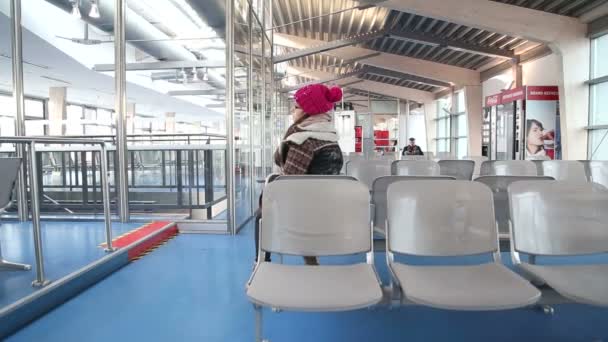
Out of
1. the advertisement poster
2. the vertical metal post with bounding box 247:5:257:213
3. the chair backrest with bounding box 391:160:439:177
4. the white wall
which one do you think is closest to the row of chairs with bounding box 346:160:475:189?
the chair backrest with bounding box 391:160:439:177

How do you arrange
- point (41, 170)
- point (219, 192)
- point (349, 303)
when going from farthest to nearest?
point (219, 192)
point (41, 170)
point (349, 303)

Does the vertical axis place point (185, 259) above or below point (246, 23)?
below

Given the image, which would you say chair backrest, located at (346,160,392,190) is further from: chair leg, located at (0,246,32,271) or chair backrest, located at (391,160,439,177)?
chair leg, located at (0,246,32,271)

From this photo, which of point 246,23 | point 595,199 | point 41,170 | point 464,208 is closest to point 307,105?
point 464,208

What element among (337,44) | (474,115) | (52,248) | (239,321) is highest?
(337,44)

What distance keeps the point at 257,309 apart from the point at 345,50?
12.6 m

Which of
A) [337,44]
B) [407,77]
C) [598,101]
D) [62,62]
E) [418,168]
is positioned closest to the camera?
[418,168]

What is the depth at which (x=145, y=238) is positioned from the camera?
3.58 metres

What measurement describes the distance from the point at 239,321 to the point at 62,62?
31.3ft

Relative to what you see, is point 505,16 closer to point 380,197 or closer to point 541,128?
point 541,128

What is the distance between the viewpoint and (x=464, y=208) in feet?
6.68

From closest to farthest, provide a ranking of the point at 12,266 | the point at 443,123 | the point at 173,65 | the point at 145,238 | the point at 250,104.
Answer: the point at 12,266 < the point at 145,238 < the point at 250,104 < the point at 173,65 < the point at 443,123

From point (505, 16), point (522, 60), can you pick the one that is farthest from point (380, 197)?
point (522, 60)

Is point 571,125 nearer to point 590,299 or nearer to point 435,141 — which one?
point 590,299
